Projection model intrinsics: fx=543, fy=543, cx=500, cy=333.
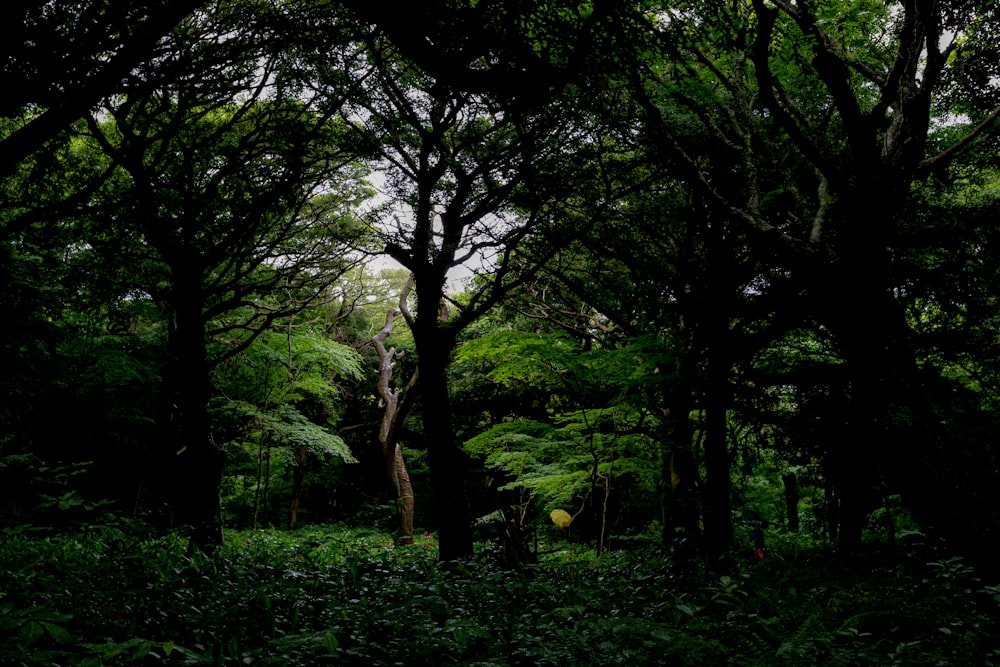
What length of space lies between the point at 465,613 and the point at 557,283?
824 cm

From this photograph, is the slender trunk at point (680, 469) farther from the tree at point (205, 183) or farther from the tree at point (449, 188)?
the tree at point (205, 183)

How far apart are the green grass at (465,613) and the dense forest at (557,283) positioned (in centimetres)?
4

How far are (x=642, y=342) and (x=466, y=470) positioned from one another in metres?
15.7

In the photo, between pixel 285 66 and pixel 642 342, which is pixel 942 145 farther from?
pixel 285 66

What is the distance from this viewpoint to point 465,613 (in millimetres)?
4488

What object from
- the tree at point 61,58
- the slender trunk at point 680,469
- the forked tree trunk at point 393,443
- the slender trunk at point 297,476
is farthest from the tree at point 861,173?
the slender trunk at point 297,476

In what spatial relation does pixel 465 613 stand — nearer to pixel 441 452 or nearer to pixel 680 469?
pixel 441 452

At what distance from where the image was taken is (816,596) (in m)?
5.29

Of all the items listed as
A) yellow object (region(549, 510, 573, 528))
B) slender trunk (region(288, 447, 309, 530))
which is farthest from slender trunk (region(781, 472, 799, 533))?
slender trunk (region(288, 447, 309, 530))

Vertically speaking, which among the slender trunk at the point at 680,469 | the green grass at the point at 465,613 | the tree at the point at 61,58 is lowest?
the green grass at the point at 465,613

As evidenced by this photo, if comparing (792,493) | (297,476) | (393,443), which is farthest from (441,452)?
(297,476)

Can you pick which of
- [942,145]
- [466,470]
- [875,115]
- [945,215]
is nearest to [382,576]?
[875,115]

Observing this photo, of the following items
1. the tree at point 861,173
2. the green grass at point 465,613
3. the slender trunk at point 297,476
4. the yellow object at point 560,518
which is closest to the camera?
the green grass at point 465,613

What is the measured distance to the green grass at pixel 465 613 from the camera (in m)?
3.37
